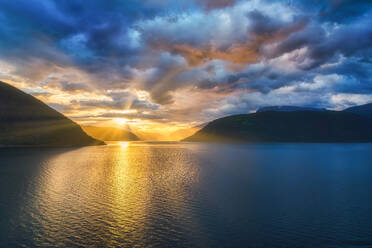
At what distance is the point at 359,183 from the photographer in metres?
50.4

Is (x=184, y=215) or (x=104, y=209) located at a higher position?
(x=104, y=209)

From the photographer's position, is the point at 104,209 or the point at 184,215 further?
the point at 104,209

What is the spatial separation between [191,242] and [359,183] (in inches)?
1950

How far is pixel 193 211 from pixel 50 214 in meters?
19.4

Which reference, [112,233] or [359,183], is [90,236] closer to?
[112,233]

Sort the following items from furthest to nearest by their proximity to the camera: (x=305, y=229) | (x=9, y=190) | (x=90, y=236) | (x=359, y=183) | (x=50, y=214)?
(x=359, y=183), (x=9, y=190), (x=50, y=214), (x=305, y=229), (x=90, y=236)

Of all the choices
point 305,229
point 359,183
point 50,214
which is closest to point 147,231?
point 50,214

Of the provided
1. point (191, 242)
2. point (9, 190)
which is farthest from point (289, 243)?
point (9, 190)

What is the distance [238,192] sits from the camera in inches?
1660

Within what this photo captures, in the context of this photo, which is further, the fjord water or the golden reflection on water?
the golden reflection on water

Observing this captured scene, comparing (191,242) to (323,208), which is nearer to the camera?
(191,242)

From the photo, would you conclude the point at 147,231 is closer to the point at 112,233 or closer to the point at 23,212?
the point at 112,233

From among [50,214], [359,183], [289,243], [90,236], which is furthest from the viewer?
[359,183]

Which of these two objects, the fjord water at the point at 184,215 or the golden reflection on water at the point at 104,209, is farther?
the golden reflection on water at the point at 104,209
